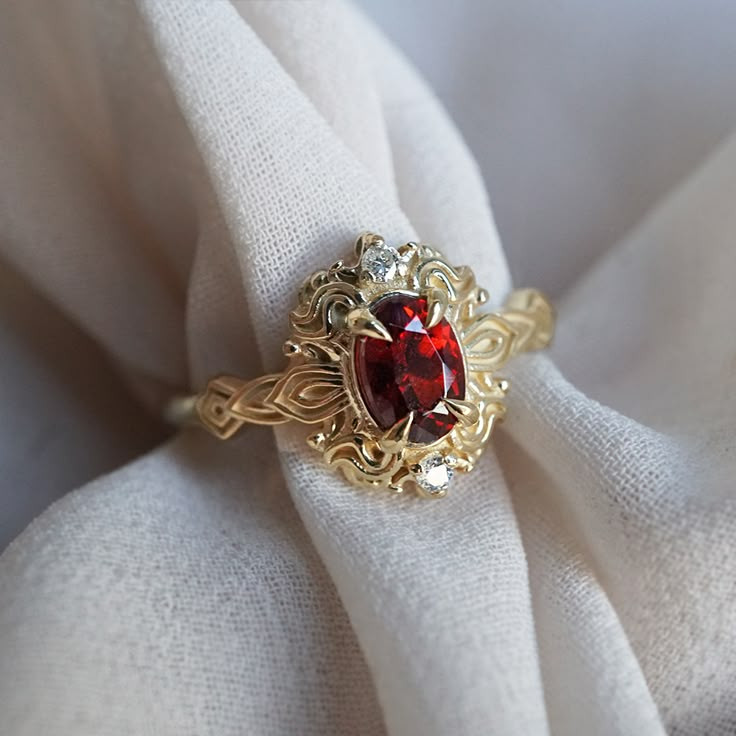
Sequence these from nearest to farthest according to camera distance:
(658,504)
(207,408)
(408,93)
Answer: (658,504), (207,408), (408,93)

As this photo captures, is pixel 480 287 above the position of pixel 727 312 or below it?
below

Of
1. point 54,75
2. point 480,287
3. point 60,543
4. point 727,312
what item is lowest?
point 60,543

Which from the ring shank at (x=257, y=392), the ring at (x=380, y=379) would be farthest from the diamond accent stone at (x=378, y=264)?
the ring shank at (x=257, y=392)

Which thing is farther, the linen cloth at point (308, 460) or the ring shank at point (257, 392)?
the ring shank at point (257, 392)

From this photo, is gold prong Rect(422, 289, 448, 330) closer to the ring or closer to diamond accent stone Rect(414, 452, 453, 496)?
the ring

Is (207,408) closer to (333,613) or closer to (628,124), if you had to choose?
(333,613)

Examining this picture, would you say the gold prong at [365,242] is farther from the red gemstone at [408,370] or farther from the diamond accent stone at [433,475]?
the diamond accent stone at [433,475]

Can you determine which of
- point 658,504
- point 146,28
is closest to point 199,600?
point 658,504

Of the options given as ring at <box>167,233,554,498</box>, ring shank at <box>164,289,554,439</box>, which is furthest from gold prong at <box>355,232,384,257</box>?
ring shank at <box>164,289,554,439</box>
